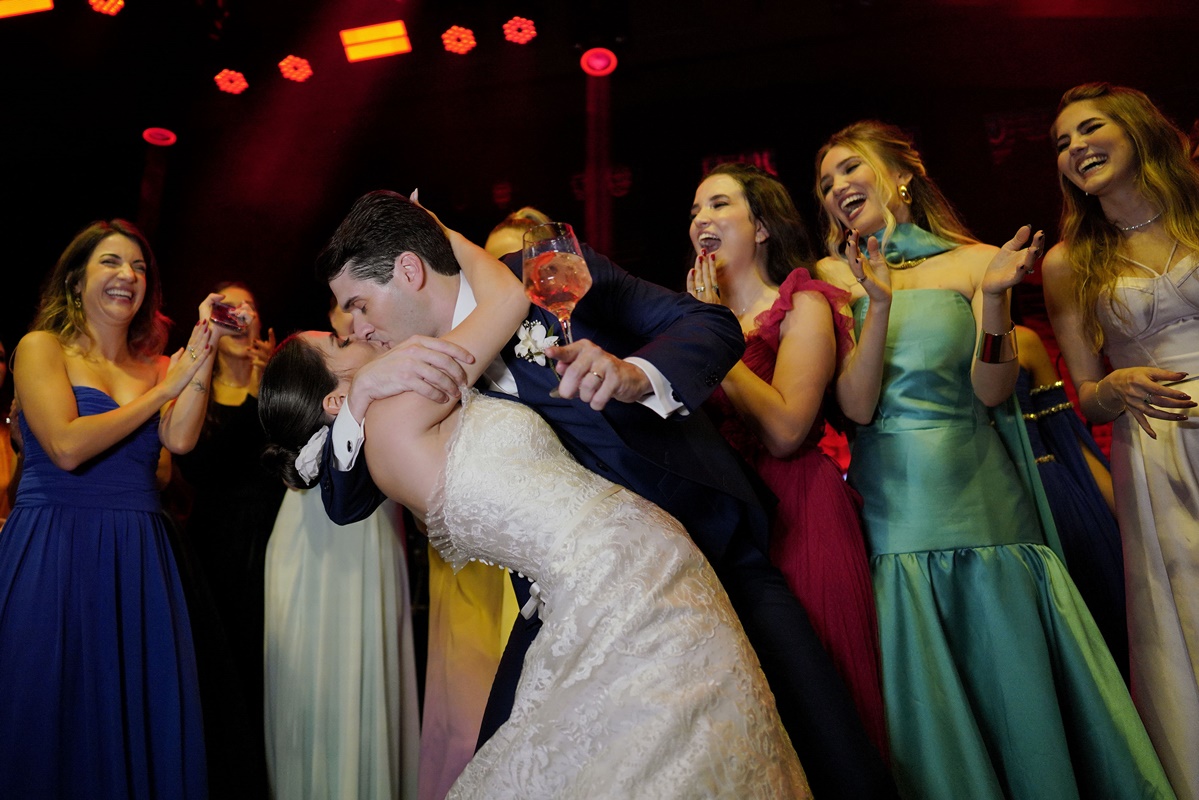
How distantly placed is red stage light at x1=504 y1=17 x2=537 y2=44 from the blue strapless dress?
3.91 meters

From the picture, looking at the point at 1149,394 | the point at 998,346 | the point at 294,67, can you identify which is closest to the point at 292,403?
the point at 998,346

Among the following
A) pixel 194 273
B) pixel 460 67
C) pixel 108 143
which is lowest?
pixel 194 273

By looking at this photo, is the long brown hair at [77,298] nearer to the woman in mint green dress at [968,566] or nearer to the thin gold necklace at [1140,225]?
the woman in mint green dress at [968,566]

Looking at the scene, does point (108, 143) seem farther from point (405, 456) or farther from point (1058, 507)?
point (1058, 507)

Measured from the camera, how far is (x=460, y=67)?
6242 mm

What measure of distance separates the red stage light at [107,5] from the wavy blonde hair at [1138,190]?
511 cm

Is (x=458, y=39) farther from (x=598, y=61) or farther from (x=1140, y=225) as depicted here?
(x=1140, y=225)

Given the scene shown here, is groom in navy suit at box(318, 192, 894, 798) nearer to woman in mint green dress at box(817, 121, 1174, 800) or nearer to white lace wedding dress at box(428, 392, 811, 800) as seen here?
white lace wedding dress at box(428, 392, 811, 800)

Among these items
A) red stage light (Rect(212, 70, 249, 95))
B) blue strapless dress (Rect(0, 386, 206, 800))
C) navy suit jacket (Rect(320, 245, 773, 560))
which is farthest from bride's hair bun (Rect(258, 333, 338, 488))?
red stage light (Rect(212, 70, 249, 95))

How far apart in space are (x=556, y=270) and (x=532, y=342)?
0.39 meters

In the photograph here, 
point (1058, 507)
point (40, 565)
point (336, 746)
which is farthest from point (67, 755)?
point (1058, 507)

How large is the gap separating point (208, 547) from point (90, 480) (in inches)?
26.0

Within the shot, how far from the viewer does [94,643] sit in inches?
107

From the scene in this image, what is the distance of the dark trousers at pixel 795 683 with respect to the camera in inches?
68.6
